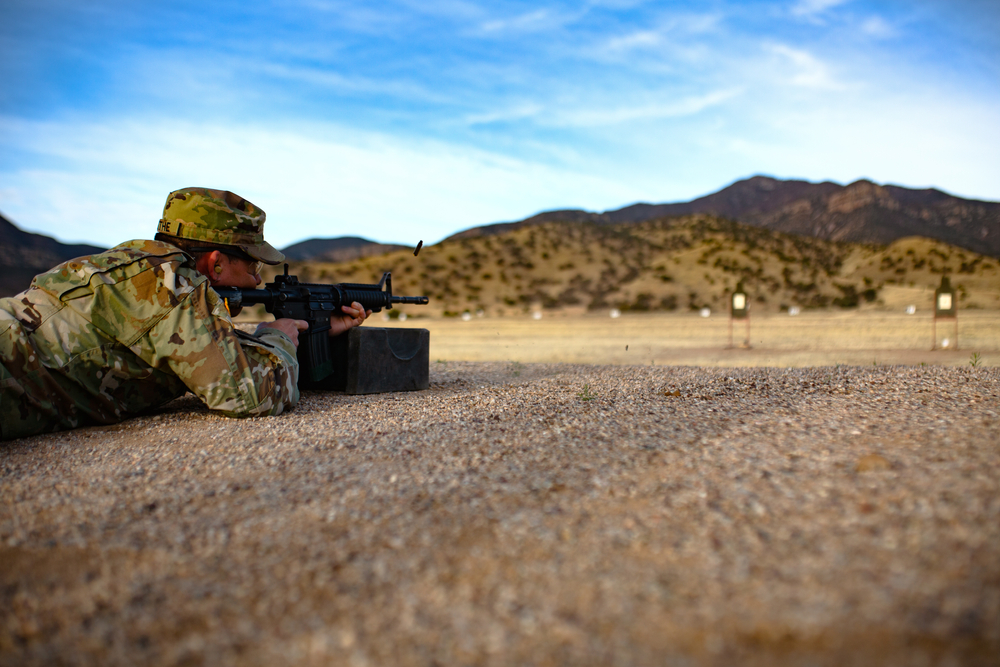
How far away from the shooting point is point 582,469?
9.60ft

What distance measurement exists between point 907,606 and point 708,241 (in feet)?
147

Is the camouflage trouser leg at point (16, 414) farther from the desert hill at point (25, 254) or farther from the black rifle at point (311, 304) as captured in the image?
the desert hill at point (25, 254)

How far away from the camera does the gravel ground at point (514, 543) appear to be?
1.62 metres

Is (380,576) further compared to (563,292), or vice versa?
(563,292)

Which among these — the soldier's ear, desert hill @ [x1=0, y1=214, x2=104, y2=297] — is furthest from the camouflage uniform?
desert hill @ [x1=0, y1=214, x2=104, y2=297]

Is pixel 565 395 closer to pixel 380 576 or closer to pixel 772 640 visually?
pixel 380 576

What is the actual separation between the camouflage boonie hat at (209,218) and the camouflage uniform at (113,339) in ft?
0.60

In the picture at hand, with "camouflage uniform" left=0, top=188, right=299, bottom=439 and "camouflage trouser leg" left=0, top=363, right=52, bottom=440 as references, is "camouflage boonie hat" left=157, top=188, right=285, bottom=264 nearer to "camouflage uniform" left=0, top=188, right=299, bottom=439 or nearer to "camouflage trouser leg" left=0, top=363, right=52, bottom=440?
"camouflage uniform" left=0, top=188, right=299, bottom=439

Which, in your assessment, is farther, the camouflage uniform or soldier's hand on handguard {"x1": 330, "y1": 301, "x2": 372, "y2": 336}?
soldier's hand on handguard {"x1": 330, "y1": 301, "x2": 372, "y2": 336}

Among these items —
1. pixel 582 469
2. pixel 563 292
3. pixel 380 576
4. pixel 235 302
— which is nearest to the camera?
pixel 380 576

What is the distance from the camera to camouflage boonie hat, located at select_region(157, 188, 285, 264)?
410 centimetres

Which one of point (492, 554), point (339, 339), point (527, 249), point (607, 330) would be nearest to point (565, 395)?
point (339, 339)

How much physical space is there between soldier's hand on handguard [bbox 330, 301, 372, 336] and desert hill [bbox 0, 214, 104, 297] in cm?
2609

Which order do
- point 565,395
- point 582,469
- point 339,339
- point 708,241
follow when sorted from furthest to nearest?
1. point 708,241
2. point 339,339
3. point 565,395
4. point 582,469
